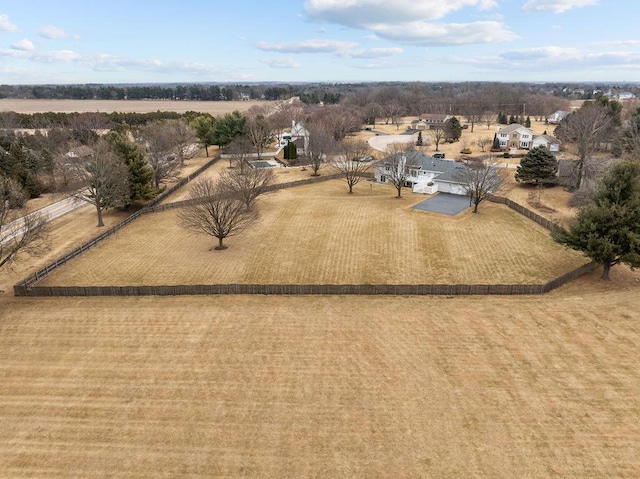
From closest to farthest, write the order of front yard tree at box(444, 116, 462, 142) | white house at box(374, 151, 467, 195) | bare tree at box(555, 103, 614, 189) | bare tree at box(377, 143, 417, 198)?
bare tree at box(555, 103, 614, 189) → bare tree at box(377, 143, 417, 198) → white house at box(374, 151, 467, 195) → front yard tree at box(444, 116, 462, 142)

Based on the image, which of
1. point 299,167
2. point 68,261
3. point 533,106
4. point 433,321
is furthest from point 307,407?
point 533,106

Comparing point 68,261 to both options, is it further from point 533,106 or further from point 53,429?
point 533,106

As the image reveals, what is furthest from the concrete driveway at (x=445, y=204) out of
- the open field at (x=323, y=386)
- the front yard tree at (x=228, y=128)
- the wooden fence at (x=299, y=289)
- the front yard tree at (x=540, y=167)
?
the front yard tree at (x=228, y=128)

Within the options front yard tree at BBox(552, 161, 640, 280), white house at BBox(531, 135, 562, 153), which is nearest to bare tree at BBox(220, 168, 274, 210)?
front yard tree at BBox(552, 161, 640, 280)

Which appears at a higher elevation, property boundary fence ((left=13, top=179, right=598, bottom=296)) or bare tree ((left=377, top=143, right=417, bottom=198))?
bare tree ((left=377, top=143, right=417, bottom=198))

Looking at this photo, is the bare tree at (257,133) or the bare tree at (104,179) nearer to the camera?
the bare tree at (104,179)

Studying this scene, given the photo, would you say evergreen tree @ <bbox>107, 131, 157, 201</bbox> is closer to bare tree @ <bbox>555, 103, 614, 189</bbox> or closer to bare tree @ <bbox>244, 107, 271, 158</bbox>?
bare tree @ <bbox>244, 107, 271, 158</bbox>

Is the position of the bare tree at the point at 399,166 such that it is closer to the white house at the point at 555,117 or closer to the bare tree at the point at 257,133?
the bare tree at the point at 257,133
